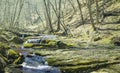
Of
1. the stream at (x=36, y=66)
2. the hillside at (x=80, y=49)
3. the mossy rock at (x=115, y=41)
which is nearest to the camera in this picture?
the hillside at (x=80, y=49)

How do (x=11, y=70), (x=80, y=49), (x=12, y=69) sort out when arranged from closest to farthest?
(x=11, y=70), (x=12, y=69), (x=80, y=49)

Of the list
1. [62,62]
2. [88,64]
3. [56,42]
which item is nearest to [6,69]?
[62,62]

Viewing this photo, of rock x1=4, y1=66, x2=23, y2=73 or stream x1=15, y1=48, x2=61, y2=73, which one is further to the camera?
stream x1=15, y1=48, x2=61, y2=73

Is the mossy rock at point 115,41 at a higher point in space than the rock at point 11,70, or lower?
lower

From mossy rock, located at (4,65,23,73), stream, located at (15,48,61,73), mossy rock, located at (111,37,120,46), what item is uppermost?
mossy rock, located at (4,65,23,73)

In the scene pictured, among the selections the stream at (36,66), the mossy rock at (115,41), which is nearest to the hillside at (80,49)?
the mossy rock at (115,41)

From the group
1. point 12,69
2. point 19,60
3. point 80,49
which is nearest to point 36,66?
point 19,60

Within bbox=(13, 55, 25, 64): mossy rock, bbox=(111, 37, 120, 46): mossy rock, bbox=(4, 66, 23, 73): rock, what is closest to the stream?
bbox=(13, 55, 25, 64): mossy rock

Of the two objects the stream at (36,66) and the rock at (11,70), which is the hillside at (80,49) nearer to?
the rock at (11,70)

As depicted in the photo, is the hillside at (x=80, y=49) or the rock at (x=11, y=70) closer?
the rock at (x=11, y=70)

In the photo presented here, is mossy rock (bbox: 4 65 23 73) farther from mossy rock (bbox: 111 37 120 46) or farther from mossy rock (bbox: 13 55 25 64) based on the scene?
mossy rock (bbox: 111 37 120 46)

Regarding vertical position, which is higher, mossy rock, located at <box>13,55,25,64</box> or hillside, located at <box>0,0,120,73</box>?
mossy rock, located at <box>13,55,25,64</box>

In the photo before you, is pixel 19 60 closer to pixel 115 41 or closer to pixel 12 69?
pixel 12 69

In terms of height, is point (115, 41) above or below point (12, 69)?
below
